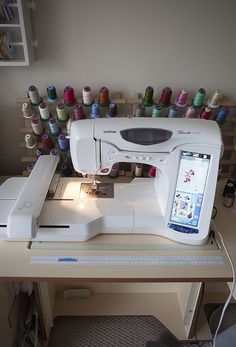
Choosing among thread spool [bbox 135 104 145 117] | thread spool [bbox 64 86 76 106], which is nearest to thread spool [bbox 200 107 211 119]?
thread spool [bbox 135 104 145 117]

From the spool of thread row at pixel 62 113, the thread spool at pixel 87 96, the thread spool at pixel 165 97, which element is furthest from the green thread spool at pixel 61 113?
the thread spool at pixel 165 97

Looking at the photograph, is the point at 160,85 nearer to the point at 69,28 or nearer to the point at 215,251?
→ the point at 69,28

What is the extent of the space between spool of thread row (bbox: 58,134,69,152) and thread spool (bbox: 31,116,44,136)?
100 mm

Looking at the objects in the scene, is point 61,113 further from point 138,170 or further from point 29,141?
point 138,170

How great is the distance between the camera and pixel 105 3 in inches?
46.1

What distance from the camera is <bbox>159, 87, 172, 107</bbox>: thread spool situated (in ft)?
4.14

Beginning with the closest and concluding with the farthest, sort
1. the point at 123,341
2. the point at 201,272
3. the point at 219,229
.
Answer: the point at 201,272 < the point at 219,229 < the point at 123,341

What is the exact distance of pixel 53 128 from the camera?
4.30ft

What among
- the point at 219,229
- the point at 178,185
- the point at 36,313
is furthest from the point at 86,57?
the point at 36,313

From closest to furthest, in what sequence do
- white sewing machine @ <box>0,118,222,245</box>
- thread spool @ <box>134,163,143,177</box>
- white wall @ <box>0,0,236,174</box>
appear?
1. white sewing machine @ <box>0,118,222,245</box>
2. white wall @ <box>0,0,236,174</box>
3. thread spool @ <box>134,163,143,177</box>

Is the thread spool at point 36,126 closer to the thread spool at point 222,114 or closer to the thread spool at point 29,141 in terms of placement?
the thread spool at point 29,141

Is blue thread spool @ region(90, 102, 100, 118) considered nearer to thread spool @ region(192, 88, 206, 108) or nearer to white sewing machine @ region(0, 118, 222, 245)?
white sewing machine @ region(0, 118, 222, 245)

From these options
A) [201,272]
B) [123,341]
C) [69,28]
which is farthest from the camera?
[123,341]

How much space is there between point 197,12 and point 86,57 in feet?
1.72
